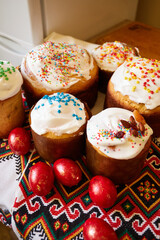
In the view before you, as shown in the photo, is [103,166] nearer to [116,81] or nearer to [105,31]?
[116,81]

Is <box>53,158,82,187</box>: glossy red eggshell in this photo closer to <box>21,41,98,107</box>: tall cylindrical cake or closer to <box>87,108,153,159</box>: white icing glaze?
<box>87,108,153,159</box>: white icing glaze

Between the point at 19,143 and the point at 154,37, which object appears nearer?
the point at 19,143

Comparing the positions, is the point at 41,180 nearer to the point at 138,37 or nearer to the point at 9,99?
Result: the point at 9,99

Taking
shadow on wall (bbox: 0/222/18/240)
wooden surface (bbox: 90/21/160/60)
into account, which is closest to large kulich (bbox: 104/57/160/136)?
wooden surface (bbox: 90/21/160/60)

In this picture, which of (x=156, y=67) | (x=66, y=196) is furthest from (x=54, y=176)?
(x=156, y=67)

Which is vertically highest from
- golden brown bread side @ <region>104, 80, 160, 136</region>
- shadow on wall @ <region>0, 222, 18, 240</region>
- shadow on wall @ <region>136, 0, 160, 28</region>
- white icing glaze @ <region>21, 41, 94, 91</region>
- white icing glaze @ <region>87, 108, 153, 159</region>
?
white icing glaze @ <region>21, 41, 94, 91</region>

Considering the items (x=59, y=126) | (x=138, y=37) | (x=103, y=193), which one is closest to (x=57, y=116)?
(x=59, y=126)
